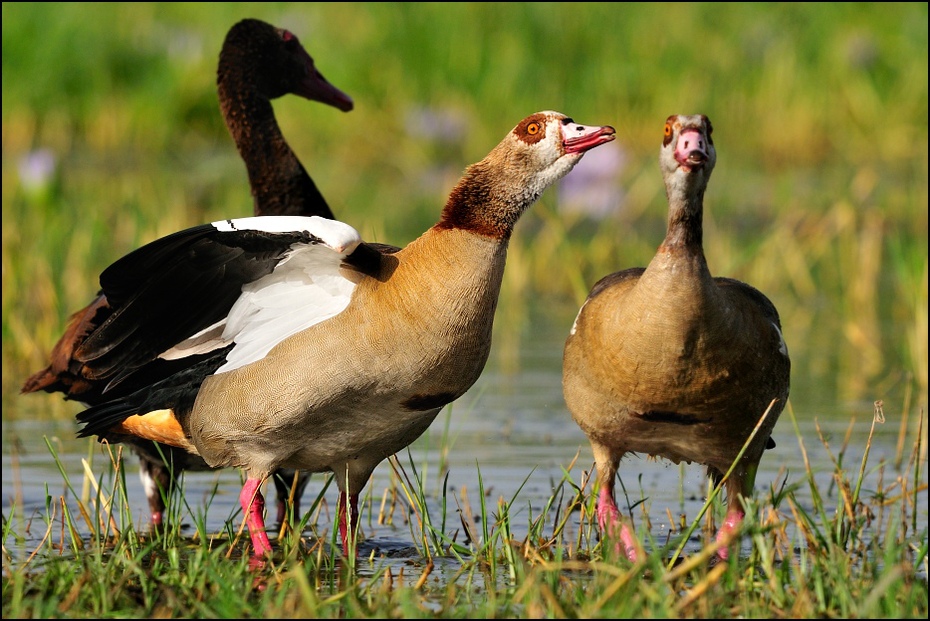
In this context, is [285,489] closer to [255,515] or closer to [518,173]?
[255,515]

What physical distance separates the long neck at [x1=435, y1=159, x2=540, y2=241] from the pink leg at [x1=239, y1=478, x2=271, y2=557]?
1.07 meters

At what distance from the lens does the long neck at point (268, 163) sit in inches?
256

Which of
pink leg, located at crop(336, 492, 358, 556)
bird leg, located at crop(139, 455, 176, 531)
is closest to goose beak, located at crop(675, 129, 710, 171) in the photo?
pink leg, located at crop(336, 492, 358, 556)

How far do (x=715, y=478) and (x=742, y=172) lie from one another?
28.7 feet

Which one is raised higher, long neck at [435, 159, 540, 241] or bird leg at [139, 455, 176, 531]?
long neck at [435, 159, 540, 241]

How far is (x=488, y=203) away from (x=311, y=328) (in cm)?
68

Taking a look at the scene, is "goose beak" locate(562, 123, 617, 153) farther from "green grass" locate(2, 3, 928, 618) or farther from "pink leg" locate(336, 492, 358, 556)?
"green grass" locate(2, 3, 928, 618)

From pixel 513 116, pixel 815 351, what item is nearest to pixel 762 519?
pixel 815 351

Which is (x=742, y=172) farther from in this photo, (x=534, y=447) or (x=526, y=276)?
(x=534, y=447)

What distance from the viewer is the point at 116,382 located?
5.16 metres

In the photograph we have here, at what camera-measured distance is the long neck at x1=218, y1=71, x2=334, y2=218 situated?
6.49 m

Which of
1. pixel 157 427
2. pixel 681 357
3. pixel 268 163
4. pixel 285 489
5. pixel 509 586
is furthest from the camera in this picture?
pixel 268 163

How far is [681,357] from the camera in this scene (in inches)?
189

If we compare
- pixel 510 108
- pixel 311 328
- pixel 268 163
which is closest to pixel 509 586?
pixel 311 328
